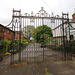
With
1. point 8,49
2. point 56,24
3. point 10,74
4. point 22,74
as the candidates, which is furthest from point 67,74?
point 8,49

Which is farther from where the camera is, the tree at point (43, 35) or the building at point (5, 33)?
the tree at point (43, 35)

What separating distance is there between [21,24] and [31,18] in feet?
3.17

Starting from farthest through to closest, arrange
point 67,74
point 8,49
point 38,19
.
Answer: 1. point 8,49
2. point 38,19
3. point 67,74

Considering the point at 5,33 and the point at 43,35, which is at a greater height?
the point at 5,33

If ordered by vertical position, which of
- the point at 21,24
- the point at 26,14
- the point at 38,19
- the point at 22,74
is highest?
the point at 26,14

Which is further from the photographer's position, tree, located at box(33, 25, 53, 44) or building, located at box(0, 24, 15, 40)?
tree, located at box(33, 25, 53, 44)

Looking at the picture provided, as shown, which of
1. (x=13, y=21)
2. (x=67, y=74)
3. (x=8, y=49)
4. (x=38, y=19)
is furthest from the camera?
(x=8, y=49)

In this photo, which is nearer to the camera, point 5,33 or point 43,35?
point 43,35

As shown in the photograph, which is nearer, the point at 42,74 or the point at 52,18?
the point at 42,74

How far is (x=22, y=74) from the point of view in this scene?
120 inches

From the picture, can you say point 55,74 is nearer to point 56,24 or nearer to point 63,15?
point 56,24

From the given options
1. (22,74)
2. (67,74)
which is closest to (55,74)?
(67,74)

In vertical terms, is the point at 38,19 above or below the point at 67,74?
above

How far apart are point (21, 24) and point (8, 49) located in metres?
5.18
